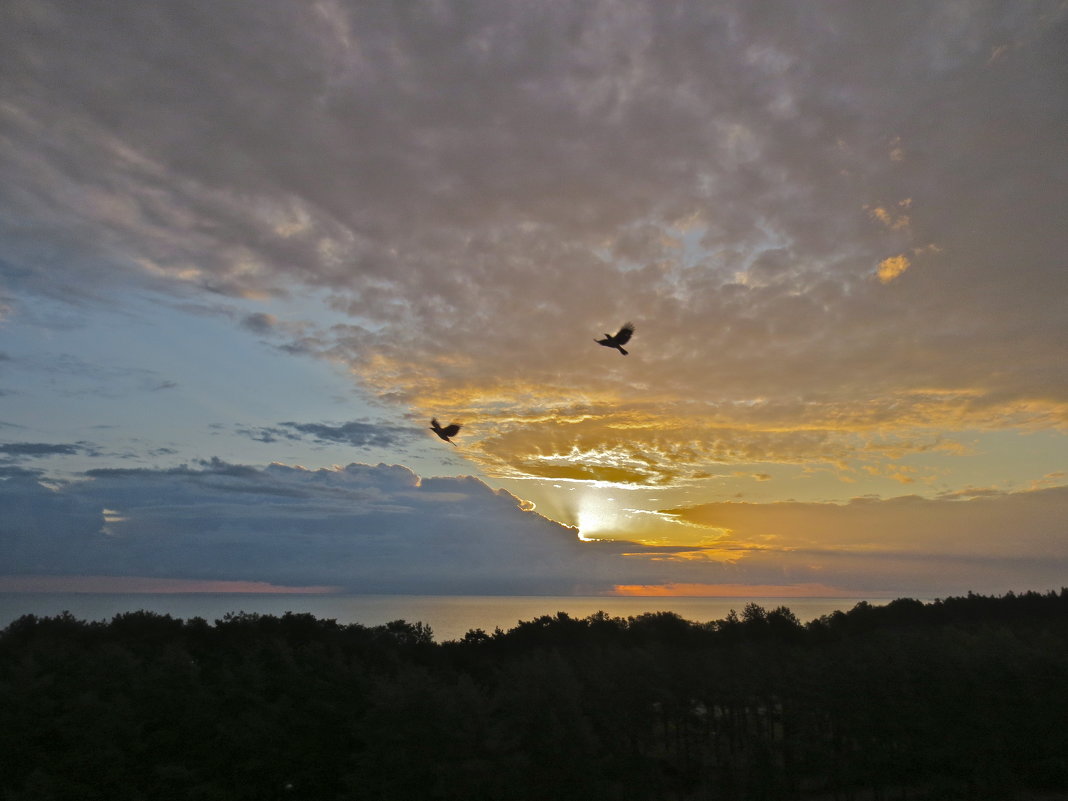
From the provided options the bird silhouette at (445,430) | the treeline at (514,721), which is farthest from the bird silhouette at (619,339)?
the treeline at (514,721)

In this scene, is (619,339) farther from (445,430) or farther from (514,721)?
(514,721)

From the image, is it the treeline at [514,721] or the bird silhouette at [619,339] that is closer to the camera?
the bird silhouette at [619,339]

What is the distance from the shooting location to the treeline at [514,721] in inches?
835

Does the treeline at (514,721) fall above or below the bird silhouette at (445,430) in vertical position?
below

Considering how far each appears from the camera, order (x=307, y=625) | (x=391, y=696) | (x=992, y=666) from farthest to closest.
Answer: (x=307, y=625)
(x=992, y=666)
(x=391, y=696)

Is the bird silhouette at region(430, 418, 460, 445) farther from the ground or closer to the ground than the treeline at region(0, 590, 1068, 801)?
farther from the ground

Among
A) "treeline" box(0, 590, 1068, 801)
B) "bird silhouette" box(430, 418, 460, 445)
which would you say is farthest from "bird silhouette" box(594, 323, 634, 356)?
"treeline" box(0, 590, 1068, 801)

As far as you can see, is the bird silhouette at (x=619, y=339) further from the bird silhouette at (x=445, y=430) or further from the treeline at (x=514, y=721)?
the treeline at (x=514, y=721)

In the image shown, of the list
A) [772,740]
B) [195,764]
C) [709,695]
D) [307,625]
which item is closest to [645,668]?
[709,695]

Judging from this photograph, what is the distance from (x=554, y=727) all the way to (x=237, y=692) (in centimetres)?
1239

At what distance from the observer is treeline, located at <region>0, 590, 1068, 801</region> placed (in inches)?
835

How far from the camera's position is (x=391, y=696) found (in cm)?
2250

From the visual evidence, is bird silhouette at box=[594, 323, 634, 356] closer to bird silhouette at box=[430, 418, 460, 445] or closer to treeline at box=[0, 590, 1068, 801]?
bird silhouette at box=[430, 418, 460, 445]

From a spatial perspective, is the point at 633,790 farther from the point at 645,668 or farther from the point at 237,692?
the point at 237,692
